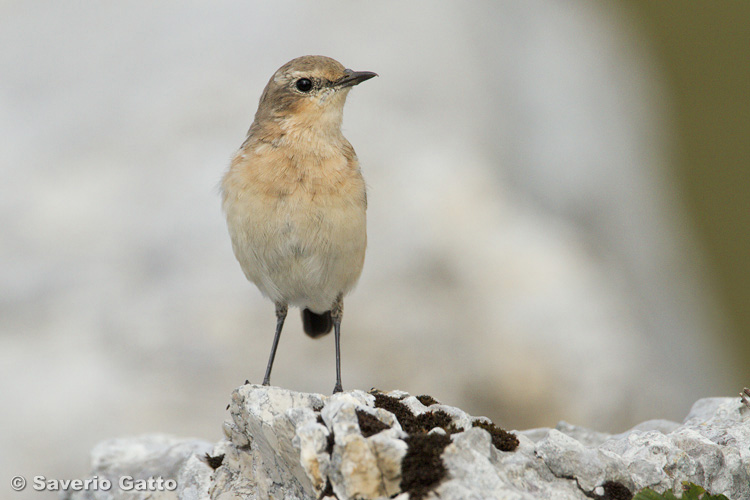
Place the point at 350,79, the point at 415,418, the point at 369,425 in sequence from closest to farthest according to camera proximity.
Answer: the point at 369,425 → the point at 415,418 → the point at 350,79

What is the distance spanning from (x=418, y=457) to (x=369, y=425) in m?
0.43

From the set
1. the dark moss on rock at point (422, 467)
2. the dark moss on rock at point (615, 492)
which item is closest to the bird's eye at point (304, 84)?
the dark moss on rock at point (422, 467)

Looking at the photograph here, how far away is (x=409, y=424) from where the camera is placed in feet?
16.3

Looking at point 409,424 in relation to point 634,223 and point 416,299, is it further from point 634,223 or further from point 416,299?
point 634,223

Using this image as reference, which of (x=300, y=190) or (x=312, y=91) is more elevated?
(x=312, y=91)

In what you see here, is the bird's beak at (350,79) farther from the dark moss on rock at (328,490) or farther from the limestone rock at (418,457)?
the dark moss on rock at (328,490)

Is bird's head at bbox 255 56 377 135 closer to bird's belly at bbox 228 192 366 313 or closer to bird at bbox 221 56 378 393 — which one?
bird at bbox 221 56 378 393

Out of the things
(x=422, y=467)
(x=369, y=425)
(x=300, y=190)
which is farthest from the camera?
(x=300, y=190)

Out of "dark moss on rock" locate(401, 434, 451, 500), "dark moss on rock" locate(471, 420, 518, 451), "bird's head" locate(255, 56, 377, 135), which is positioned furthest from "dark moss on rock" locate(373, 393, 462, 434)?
"bird's head" locate(255, 56, 377, 135)

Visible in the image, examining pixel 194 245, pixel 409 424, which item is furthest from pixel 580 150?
pixel 409 424

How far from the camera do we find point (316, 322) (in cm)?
826

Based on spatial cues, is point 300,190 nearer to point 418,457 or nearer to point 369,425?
point 369,425

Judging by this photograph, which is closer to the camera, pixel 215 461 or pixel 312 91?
pixel 215 461

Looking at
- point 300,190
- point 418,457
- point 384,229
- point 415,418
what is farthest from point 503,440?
point 384,229
